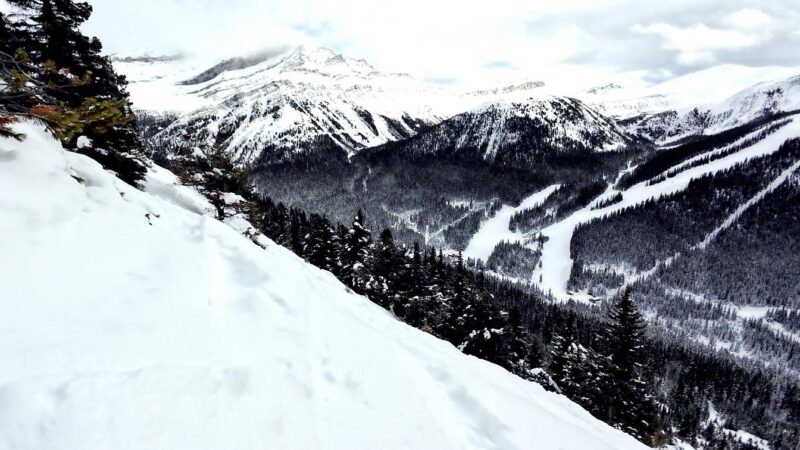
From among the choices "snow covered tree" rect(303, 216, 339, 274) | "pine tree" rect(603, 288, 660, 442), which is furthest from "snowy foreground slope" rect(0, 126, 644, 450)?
"snow covered tree" rect(303, 216, 339, 274)

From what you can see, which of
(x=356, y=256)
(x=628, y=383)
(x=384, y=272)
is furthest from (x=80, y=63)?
(x=384, y=272)

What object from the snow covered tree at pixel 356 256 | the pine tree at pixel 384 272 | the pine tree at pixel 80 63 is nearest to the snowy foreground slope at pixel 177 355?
the pine tree at pixel 80 63

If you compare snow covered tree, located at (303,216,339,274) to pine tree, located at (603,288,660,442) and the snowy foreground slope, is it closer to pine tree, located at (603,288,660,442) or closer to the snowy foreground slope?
pine tree, located at (603,288,660,442)

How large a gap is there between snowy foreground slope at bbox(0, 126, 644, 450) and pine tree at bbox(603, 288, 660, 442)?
2547cm

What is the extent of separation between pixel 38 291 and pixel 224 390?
3.07 meters

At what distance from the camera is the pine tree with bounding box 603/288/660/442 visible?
29.3 metres

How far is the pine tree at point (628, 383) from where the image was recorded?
2934 centimetres

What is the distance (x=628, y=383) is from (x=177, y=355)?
32.7m

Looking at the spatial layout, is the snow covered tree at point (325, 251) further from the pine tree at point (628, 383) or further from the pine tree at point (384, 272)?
the pine tree at point (628, 383)

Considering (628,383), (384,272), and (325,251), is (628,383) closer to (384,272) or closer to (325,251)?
(325,251)

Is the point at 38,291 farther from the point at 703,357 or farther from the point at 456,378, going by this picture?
the point at 703,357

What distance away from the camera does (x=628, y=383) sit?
96.9ft

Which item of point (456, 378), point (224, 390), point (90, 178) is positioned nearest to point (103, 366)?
point (224, 390)

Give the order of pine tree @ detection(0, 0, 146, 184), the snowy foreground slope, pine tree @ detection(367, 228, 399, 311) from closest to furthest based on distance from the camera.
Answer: the snowy foreground slope → pine tree @ detection(0, 0, 146, 184) → pine tree @ detection(367, 228, 399, 311)
